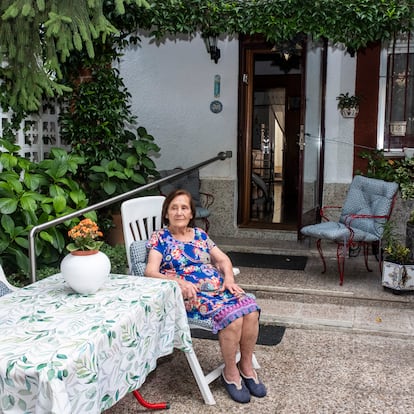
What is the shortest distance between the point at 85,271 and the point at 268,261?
10.8 feet

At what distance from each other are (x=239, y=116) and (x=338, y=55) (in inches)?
49.5

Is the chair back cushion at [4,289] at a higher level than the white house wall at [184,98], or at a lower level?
lower

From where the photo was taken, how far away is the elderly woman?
2.76 metres

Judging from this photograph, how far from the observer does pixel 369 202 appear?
5.16 meters

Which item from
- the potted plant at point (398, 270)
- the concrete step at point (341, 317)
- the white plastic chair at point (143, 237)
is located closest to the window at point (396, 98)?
the potted plant at point (398, 270)

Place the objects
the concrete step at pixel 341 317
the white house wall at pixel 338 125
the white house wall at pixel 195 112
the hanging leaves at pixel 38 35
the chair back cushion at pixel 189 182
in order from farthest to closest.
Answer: the white house wall at pixel 195 112
the chair back cushion at pixel 189 182
the white house wall at pixel 338 125
the concrete step at pixel 341 317
the hanging leaves at pixel 38 35

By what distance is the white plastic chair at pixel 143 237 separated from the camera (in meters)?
2.76

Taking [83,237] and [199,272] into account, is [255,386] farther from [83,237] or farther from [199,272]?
[83,237]

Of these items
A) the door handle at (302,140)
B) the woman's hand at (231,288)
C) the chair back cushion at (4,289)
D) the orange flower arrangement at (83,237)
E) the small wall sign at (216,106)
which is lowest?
the woman's hand at (231,288)

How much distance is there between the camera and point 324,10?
4801 millimetres

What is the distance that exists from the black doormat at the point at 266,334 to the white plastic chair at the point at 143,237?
414mm

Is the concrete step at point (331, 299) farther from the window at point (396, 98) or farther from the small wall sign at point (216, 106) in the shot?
the small wall sign at point (216, 106)

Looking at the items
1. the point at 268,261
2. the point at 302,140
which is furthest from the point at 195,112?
the point at 268,261

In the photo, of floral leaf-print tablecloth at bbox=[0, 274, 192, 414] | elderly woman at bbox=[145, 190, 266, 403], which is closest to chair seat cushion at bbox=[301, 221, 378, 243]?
elderly woman at bbox=[145, 190, 266, 403]
